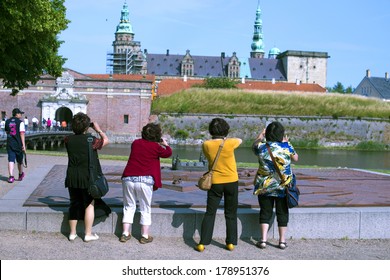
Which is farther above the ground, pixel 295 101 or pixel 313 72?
pixel 313 72

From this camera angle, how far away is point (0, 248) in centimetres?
584

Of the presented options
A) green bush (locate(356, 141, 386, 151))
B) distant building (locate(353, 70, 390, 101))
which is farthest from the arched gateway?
distant building (locate(353, 70, 390, 101))

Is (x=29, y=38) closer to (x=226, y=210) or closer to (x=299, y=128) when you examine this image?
(x=226, y=210)

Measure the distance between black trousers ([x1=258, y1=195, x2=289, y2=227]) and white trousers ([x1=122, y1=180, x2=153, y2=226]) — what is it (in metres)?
1.34

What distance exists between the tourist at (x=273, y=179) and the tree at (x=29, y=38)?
1150 cm

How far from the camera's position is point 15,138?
10758 mm

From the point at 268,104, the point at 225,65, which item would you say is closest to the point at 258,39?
the point at 225,65

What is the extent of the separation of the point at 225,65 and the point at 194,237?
10472cm

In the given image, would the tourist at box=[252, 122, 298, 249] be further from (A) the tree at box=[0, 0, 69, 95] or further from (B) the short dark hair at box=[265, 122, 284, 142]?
(A) the tree at box=[0, 0, 69, 95]

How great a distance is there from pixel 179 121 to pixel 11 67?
116 feet

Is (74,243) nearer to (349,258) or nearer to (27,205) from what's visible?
(27,205)

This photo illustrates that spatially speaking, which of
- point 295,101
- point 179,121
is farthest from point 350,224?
point 295,101

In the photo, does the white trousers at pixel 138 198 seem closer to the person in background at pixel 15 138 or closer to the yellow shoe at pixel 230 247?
the yellow shoe at pixel 230 247

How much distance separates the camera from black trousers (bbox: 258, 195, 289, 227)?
6.32 m
